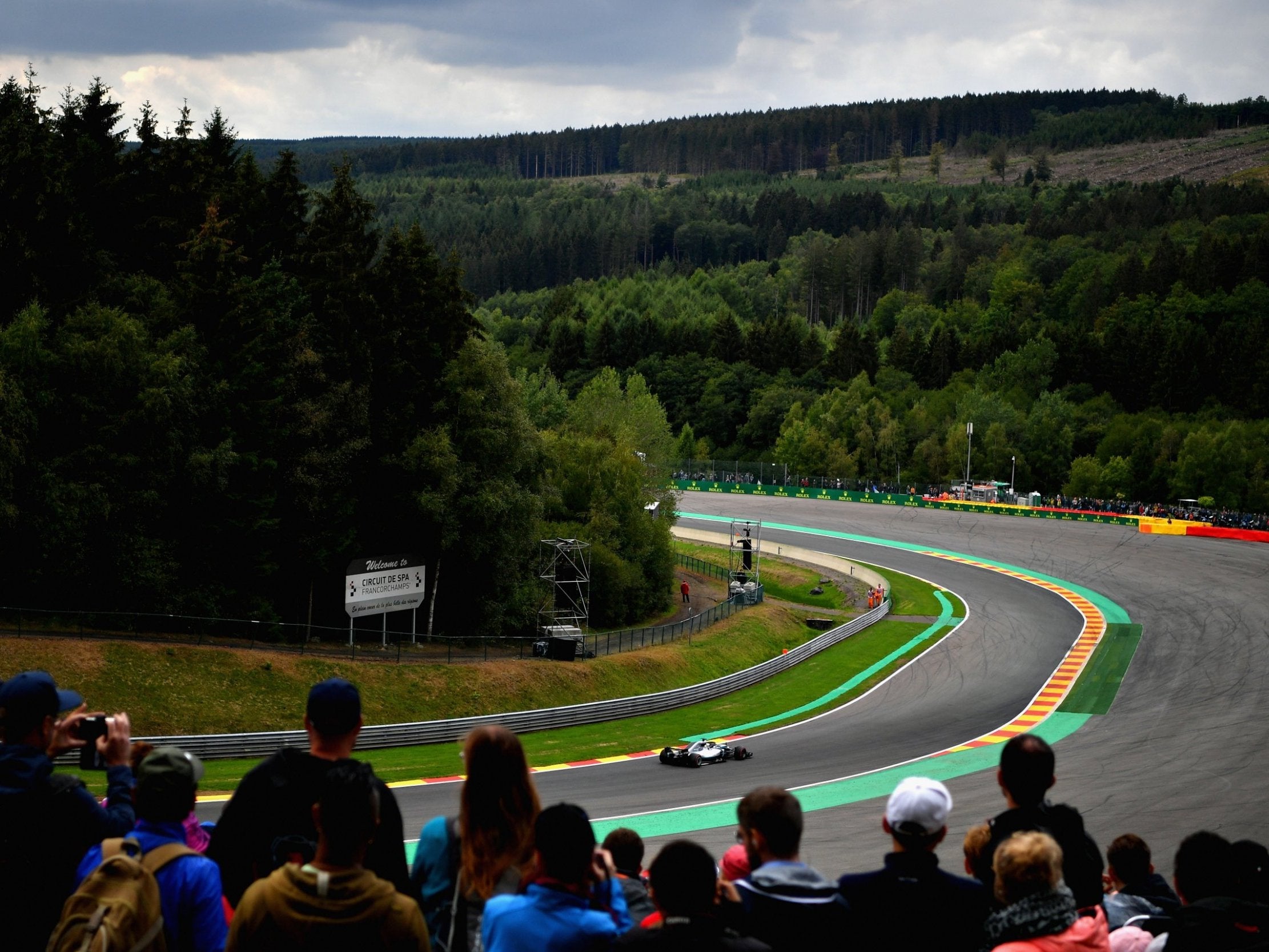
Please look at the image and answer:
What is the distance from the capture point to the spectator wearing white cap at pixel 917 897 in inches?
250

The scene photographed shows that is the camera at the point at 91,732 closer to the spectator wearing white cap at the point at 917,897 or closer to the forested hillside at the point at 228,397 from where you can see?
the spectator wearing white cap at the point at 917,897

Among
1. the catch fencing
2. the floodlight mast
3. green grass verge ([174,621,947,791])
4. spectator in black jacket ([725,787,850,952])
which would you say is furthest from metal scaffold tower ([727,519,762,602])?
spectator in black jacket ([725,787,850,952])

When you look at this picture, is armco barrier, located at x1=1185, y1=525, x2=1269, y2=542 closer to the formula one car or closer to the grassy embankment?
the grassy embankment

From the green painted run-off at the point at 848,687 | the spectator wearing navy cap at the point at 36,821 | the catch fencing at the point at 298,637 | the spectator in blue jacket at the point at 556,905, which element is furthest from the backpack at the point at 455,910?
the green painted run-off at the point at 848,687

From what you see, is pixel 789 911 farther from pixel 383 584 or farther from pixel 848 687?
pixel 848 687

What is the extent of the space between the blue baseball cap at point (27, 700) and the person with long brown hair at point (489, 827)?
2.27m

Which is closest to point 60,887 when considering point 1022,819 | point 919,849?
point 919,849

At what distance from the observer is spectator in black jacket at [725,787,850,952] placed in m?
6.07

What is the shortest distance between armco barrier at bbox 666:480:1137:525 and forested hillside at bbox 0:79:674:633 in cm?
3365

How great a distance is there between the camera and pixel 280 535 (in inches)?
1805

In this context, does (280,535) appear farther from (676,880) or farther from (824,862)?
(676,880)

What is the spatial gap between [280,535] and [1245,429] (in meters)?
101

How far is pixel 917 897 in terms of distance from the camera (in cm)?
641

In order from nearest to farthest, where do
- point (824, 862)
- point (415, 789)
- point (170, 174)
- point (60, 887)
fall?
point (60, 887), point (824, 862), point (415, 789), point (170, 174)
